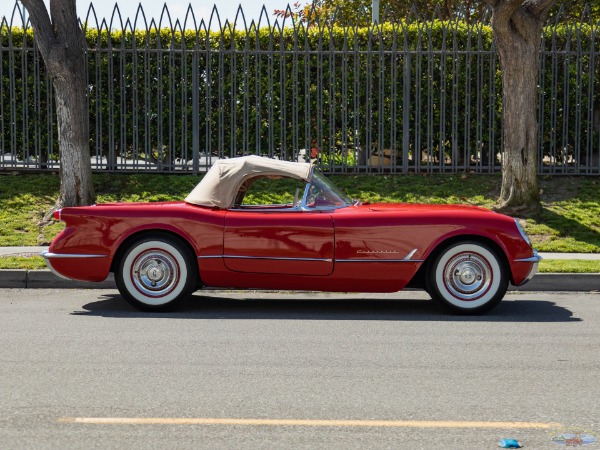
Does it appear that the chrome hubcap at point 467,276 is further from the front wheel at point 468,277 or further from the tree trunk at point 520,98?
the tree trunk at point 520,98

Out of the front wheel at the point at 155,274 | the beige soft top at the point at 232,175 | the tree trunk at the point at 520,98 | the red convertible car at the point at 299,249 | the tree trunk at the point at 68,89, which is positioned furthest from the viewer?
the tree trunk at the point at 520,98

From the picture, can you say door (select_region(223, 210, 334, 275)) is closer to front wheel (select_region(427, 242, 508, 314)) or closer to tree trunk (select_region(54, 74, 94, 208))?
front wheel (select_region(427, 242, 508, 314))

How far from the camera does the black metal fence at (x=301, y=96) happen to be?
17.6 meters

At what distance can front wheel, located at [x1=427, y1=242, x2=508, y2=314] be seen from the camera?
924 cm

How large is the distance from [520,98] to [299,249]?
23.2 feet

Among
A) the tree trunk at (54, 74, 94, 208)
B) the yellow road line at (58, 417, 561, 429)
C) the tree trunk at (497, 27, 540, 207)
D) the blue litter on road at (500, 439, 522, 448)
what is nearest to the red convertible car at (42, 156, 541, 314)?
the yellow road line at (58, 417, 561, 429)

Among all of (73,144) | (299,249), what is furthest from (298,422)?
(73,144)

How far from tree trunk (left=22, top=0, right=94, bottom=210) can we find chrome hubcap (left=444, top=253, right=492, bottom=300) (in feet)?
23.7

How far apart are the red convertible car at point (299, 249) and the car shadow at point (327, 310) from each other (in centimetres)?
21

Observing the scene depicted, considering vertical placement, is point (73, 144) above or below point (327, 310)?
above

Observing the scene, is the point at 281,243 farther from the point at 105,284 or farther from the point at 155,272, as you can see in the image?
the point at 105,284

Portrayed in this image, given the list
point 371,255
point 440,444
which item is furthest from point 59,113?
point 440,444

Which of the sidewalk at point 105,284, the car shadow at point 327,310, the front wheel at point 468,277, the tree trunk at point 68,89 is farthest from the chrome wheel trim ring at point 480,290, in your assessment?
the tree trunk at point 68,89

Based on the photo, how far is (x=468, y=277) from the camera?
9297 millimetres
